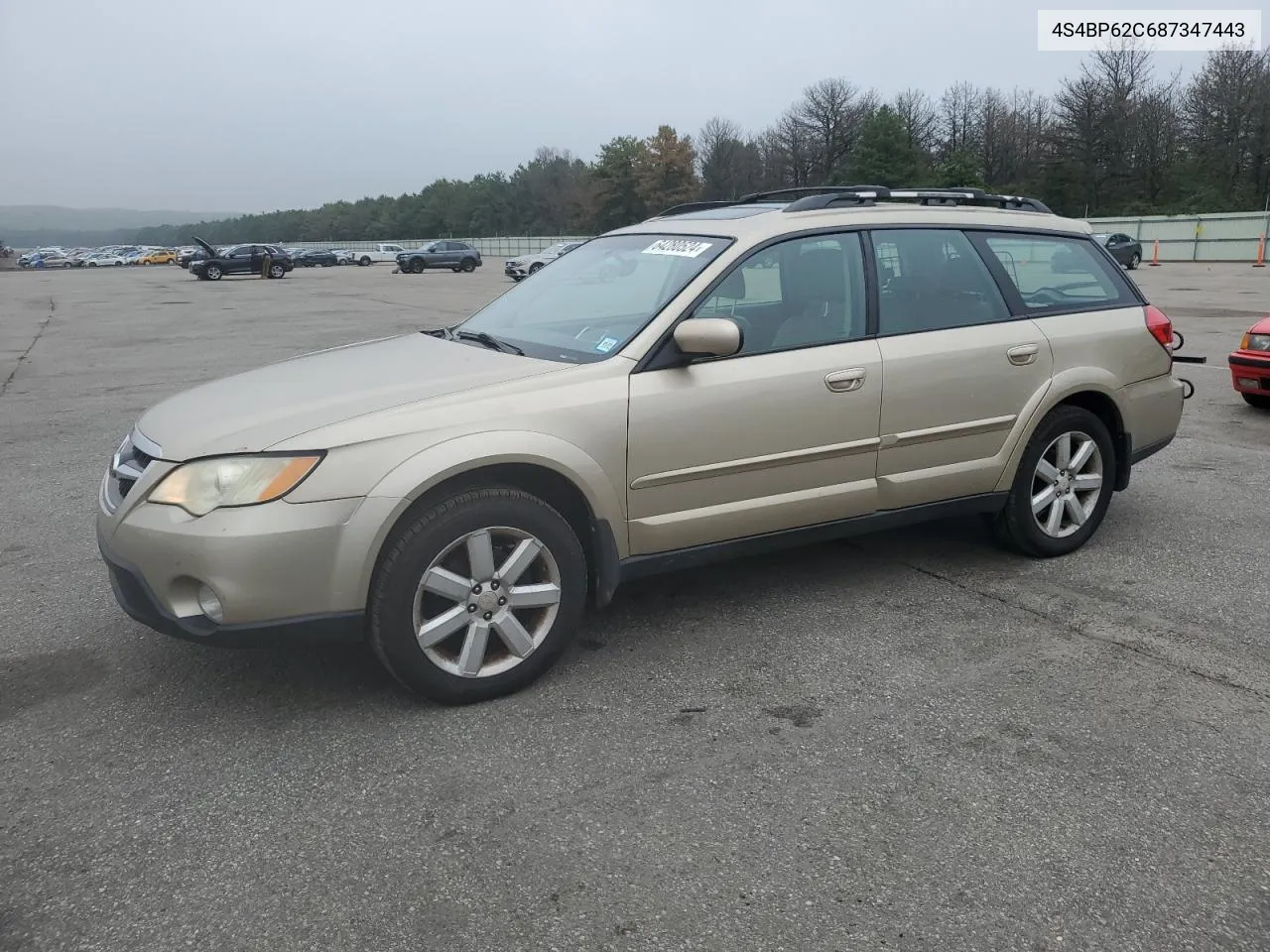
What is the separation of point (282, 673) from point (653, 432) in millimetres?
1616

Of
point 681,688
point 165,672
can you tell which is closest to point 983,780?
point 681,688

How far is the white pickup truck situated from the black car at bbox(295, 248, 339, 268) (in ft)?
6.45

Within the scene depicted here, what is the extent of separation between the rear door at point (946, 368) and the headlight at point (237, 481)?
2.33 metres

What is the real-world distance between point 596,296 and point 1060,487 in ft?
7.80

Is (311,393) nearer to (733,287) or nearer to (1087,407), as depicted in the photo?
(733,287)

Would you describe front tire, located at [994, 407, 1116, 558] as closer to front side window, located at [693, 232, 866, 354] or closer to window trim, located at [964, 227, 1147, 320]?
window trim, located at [964, 227, 1147, 320]

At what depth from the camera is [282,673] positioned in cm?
372

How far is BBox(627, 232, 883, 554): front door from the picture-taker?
3717 millimetres

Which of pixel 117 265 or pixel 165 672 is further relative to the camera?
pixel 117 265

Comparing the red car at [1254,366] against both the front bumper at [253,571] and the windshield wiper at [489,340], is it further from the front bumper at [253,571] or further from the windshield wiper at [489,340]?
the front bumper at [253,571]

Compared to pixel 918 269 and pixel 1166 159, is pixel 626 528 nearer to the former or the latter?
pixel 918 269

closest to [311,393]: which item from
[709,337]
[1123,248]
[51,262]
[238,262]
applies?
[709,337]

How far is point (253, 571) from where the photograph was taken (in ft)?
10.1

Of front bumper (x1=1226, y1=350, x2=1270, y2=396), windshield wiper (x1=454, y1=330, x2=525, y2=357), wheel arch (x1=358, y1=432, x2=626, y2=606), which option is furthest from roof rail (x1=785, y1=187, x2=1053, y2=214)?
front bumper (x1=1226, y1=350, x2=1270, y2=396)
